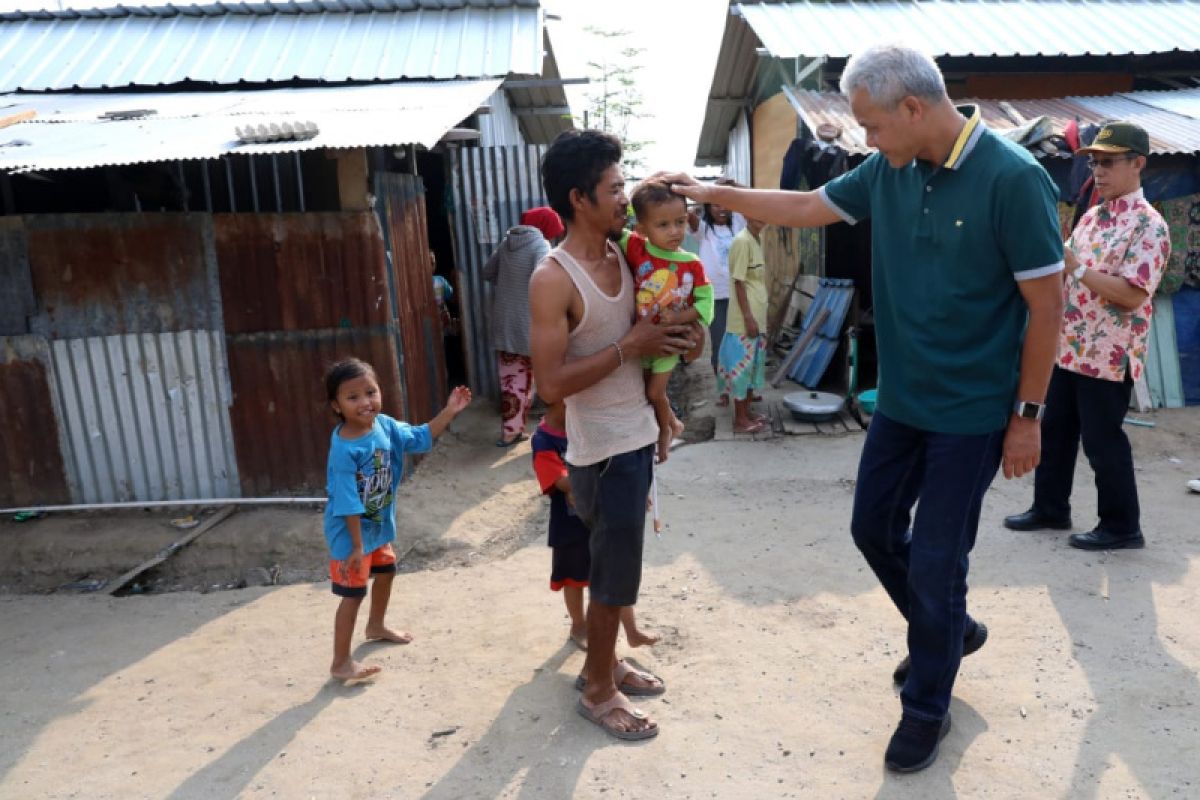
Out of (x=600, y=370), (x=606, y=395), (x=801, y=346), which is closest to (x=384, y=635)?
(x=606, y=395)

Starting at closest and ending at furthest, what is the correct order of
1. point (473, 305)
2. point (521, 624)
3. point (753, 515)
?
point (521, 624) < point (753, 515) < point (473, 305)

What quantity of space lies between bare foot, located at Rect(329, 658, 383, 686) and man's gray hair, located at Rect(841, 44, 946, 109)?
8.79 feet

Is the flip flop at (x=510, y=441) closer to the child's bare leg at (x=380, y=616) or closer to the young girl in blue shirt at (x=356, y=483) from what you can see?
the child's bare leg at (x=380, y=616)

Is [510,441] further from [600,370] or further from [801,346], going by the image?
[600,370]

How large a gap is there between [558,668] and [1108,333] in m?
3.01

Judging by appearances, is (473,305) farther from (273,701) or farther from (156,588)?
(273,701)

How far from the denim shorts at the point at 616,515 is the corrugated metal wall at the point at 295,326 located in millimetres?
2911

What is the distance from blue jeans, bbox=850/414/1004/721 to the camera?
252 cm

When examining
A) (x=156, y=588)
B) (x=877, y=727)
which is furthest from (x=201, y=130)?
(x=877, y=727)

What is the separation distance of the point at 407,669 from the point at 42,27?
345 inches

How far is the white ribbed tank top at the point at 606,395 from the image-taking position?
261cm

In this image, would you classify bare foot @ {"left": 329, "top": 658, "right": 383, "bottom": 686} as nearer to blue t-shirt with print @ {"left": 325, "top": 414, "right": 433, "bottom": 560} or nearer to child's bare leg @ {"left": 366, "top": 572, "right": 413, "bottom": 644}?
child's bare leg @ {"left": 366, "top": 572, "right": 413, "bottom": 644}

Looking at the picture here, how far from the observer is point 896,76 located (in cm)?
231

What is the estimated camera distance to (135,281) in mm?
5105
